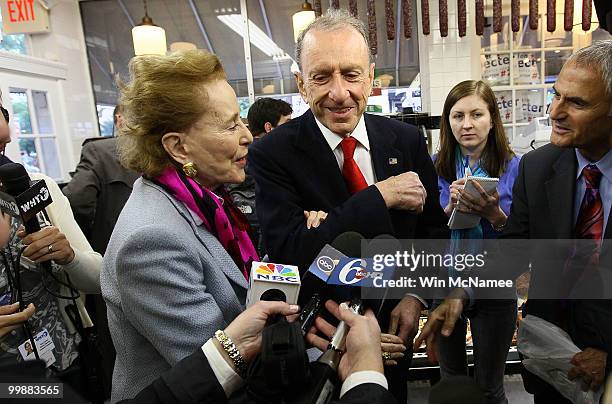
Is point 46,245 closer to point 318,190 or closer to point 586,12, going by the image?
point 318,190

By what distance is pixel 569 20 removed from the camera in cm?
268

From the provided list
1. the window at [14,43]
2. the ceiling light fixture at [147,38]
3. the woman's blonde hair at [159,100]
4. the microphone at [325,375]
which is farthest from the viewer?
the window at [14,43]

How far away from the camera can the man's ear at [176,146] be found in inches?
33.0

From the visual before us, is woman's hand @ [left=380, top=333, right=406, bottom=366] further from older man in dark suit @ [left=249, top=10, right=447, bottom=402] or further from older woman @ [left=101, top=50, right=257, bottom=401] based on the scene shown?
older woman @ [left=101, top=50, right=257, bottom=401]

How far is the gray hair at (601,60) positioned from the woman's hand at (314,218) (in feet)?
2.14

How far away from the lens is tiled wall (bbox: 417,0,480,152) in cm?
358

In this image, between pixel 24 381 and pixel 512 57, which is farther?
pixel 512 57

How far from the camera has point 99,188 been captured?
75.0 inches

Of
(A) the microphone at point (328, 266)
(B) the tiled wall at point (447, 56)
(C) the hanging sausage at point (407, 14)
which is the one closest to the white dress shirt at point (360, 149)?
(A) the microphone at point (328, 266)

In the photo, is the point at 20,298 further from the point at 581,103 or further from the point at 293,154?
the point at 581,103

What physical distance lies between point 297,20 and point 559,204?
263 centimetres

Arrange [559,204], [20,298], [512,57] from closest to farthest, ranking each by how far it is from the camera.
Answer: [559,204]
[20,298]
[512,57]

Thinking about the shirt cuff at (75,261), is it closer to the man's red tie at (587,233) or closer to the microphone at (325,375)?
the microphone at (325,375)

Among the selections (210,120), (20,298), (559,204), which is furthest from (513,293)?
(20,298)
